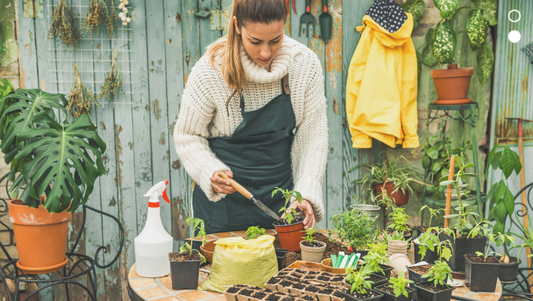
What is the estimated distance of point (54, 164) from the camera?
1.85m

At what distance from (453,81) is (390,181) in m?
0.75

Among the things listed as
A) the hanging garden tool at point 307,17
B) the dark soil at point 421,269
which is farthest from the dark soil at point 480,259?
the hanging garden tool at point 307,17

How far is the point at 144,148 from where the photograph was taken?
9.25ft

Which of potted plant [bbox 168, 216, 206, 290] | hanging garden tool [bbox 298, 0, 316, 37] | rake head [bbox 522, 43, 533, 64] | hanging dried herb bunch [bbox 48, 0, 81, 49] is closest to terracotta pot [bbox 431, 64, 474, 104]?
rake head [bbox 522, 43, 533, 64]

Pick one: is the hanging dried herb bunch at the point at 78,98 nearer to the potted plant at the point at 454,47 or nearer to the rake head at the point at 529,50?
the potted plant at the point at 454,47

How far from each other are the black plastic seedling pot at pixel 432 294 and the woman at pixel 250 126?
1.69 ft

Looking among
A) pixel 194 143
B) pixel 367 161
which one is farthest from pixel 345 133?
pixel 194 143

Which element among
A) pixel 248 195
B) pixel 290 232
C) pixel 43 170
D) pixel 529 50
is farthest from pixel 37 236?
pixel 529 50

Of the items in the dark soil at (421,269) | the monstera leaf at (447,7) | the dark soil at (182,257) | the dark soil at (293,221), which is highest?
the monstera leaf at (447,7)

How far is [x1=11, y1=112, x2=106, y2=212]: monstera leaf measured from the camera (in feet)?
5.97

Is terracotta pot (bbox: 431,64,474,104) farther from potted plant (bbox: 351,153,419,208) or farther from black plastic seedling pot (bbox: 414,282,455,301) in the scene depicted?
black plastic seedling pot (bbox: 414,282,455,301)

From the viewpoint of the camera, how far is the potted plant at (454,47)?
8.38ft

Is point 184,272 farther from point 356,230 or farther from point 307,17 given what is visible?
point 307,17

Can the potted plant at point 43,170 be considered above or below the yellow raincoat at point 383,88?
below
